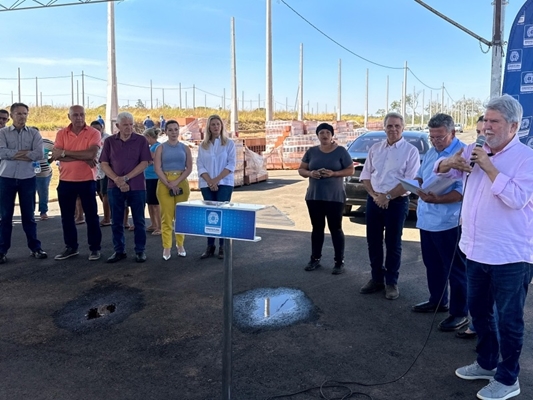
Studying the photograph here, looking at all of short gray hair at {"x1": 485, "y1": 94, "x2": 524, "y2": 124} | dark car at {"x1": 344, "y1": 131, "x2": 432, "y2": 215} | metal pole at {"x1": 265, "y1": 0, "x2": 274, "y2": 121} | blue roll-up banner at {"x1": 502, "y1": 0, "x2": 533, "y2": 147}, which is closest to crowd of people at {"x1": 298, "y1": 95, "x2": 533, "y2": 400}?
short gray hair at {"x1": 485, "y1": 94, "x2": 524, "y2": 124}

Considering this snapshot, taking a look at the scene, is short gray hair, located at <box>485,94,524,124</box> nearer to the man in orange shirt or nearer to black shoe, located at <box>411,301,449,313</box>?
black shoe, located at <box>411,301,449,313</box>

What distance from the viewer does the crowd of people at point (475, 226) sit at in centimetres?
282

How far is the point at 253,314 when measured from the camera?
457cm

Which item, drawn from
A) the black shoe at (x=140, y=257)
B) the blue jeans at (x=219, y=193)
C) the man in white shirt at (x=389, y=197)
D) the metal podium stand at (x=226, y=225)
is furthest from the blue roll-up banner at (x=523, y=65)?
the black shoe at (x=140, y=257)

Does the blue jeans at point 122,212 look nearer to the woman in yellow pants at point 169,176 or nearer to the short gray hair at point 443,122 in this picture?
the woman in yellow pants at point 169,176

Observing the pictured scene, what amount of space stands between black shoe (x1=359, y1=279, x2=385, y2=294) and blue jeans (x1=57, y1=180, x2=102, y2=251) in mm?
3646

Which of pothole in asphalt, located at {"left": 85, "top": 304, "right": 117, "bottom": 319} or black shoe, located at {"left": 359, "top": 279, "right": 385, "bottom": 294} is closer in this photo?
pothole in asphalt, located at {"left": 85, "top": 304, "right": 117, "bottom": 319}

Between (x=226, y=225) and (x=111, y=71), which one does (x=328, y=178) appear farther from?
(x=111, y=71)

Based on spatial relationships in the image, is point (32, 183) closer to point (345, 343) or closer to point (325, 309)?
point (325, 309)

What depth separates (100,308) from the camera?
4797 mm

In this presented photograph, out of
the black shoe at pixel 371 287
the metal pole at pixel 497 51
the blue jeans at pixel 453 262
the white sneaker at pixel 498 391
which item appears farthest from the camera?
the metal pole at pixel 497 51

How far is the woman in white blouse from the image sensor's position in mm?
6332

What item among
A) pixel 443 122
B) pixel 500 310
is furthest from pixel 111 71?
pixel 500 310

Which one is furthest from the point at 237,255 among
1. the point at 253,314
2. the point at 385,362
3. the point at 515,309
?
the point at 515,309
